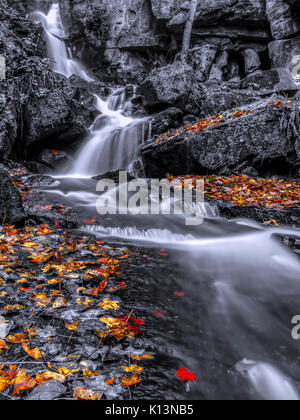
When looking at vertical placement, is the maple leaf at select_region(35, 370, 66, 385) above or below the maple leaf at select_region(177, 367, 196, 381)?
above

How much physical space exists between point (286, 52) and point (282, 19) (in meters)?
1.80

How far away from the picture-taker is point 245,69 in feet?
54.7

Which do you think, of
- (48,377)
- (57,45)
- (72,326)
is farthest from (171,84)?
(57,45)

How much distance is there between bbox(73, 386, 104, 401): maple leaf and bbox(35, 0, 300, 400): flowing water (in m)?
0.34

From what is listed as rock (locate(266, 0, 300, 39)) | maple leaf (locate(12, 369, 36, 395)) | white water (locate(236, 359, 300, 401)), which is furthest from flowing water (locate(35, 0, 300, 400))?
rock (locate(266, 0, 300, 39))

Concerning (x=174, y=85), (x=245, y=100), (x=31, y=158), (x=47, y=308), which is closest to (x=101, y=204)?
(x=47, y=308)

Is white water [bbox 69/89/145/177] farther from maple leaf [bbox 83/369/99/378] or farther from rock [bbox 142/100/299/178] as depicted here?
maple leaf [bbox 83/369/99/378]

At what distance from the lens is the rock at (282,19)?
14.7 metres

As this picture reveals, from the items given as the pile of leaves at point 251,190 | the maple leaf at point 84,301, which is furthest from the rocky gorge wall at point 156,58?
the maple leaf at point 84,301

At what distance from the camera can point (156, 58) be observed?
1714cm

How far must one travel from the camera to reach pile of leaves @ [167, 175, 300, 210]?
4.91 meters

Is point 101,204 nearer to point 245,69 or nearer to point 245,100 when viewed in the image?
point 245,100

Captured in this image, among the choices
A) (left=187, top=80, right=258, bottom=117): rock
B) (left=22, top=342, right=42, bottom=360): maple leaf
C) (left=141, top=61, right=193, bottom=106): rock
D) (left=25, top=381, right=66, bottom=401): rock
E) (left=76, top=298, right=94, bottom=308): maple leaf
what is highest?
(left=141, top=61, right=193, bottom=106): rock

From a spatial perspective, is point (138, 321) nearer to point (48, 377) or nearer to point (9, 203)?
point (48, 377)
